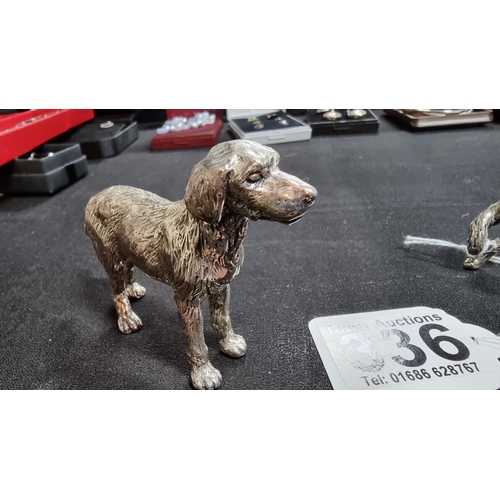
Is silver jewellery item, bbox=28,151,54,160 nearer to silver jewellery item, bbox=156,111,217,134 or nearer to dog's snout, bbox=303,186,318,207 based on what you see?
silver jewellery item, bbox=156,111,217,134

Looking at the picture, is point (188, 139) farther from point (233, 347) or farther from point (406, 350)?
point (406, 350)

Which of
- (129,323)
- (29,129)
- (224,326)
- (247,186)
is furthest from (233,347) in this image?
(29,129)

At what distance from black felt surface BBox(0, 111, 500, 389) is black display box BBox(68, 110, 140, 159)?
223 mm

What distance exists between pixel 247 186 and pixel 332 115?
2.38 metres

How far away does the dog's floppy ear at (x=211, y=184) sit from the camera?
2.65ft

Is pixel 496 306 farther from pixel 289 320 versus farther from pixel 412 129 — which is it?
pixel 412 129

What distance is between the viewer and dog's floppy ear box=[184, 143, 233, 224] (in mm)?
809

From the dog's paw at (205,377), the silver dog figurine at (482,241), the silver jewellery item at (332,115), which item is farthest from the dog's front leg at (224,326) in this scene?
the silver jewellery item at (332,115)

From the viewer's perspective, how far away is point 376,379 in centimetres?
115

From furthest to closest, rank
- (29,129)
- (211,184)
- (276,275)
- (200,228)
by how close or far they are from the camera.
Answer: (29,129) → (276,275) → (200,228) → (211,184)

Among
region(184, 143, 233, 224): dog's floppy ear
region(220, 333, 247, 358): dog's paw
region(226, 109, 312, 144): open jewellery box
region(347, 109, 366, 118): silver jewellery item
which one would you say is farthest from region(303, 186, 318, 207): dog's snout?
region(347, 109, 366, 118): silver jewellery item

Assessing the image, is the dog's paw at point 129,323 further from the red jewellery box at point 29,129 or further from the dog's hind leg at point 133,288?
the red jewellery box at point 29,129

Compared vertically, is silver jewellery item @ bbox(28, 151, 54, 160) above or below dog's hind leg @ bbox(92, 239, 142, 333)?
above

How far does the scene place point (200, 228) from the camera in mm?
936
